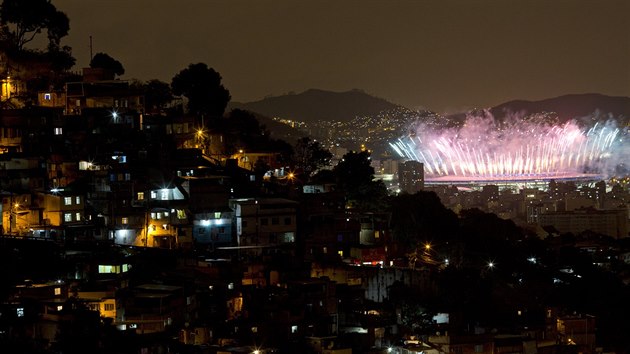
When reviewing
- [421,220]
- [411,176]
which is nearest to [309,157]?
[421,220]

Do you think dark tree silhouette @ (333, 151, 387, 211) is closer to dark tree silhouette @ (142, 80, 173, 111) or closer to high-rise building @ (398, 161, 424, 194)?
dark tree silhouette @ (142, 80, 173, 111)

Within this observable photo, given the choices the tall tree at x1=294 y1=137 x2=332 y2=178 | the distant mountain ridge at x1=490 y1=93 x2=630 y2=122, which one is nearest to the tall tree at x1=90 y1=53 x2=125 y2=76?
the tall tree at x1=294 y1=137 x2=332 y2=178

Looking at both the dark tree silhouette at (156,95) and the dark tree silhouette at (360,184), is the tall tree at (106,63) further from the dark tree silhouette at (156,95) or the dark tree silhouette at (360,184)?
the dark tree silhouette at (360,184)

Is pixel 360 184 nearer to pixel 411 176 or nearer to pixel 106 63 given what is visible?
pixel 106 63

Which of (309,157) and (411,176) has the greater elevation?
(309,157)

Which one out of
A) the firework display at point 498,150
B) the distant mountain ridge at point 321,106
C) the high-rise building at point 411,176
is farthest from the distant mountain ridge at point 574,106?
the high-rise building at point 411,176
